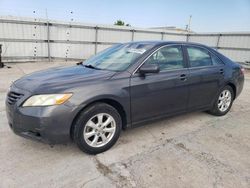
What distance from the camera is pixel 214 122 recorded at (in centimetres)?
424

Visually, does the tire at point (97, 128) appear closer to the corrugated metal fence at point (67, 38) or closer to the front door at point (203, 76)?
the front door at point (203, 76)

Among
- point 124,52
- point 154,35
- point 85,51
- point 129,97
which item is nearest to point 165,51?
point 124,52

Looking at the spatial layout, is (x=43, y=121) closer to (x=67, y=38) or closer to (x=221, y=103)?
(x=221, y=103)

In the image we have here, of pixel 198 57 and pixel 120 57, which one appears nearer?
pixel 120 57

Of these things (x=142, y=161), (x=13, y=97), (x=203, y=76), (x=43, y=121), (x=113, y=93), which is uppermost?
(x=203, y=76)

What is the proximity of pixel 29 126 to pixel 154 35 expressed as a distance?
45.0 ft

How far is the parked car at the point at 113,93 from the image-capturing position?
261cm

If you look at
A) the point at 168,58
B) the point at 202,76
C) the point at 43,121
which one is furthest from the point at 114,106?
the point at 202,76

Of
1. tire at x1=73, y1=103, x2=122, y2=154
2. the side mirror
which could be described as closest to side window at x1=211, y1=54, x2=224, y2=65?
the side mirror

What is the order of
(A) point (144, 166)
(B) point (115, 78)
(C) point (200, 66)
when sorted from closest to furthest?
1. (A) point (144, 166)
2. (B) point (115, 78)
3. (C) point (200, 66)

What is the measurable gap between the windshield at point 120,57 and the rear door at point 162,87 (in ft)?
0.69

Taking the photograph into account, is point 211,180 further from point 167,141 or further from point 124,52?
point 124,52

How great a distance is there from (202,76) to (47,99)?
265cm

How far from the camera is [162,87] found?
336cm
